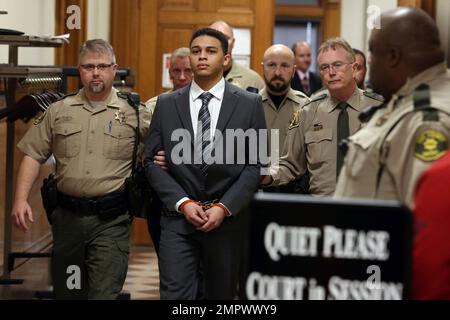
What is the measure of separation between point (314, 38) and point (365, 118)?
610 inches

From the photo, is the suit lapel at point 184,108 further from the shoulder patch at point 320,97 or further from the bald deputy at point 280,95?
the bald deputy at point 280,95

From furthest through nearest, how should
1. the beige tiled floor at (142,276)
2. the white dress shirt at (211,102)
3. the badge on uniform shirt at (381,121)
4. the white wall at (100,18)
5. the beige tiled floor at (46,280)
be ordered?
the white wall at (100,18) < the beige tiled floor at (142,276) < the beige tiled floor at (46,280) < the white dress shirt at (211,102) < the badge on uniform shirt at (381,121)

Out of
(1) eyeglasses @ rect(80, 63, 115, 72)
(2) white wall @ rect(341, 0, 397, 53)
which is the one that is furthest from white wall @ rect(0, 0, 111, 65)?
(2) white wall @ rect(341, 0, 397, 53)

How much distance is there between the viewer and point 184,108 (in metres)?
5.20

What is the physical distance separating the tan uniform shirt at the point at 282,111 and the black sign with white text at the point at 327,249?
13.1 ft

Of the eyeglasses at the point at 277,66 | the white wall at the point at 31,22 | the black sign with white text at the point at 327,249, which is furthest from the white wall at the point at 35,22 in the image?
the black sign with white text at the point at 327,249

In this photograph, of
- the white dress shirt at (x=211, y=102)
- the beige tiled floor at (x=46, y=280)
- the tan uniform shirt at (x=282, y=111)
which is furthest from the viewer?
the beige tiled floor at (x=46, y=280)

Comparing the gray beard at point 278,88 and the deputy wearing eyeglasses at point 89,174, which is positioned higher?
the gray beard at point 278,88

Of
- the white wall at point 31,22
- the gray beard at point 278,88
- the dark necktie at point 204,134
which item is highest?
the white wall at point 31,22

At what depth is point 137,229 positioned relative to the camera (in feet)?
32.1

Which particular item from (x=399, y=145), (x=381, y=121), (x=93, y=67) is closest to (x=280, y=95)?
(x=93, y=67)

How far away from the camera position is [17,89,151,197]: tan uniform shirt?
17.7 feet

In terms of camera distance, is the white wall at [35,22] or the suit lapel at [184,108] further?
the white wall at [35,22]

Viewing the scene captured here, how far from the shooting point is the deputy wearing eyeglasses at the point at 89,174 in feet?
17.7
